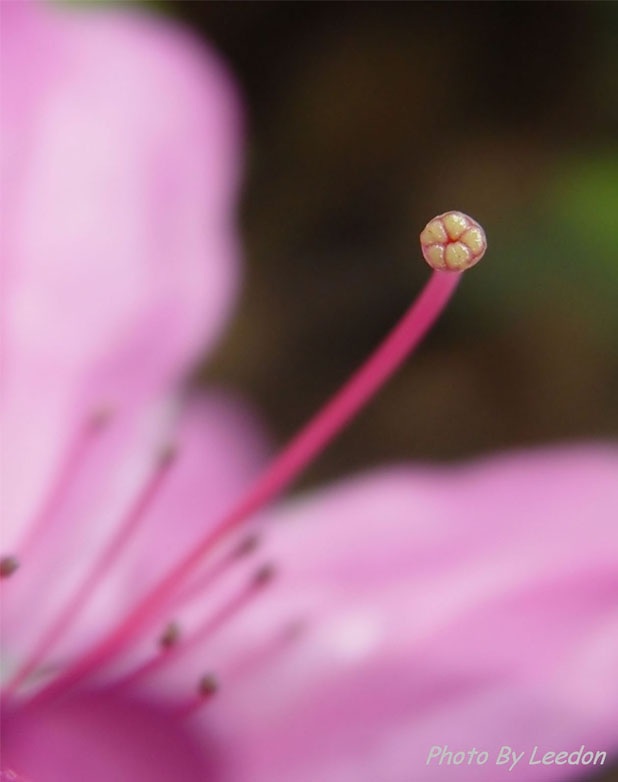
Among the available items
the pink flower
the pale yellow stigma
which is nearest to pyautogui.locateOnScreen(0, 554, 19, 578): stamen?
the pink flower

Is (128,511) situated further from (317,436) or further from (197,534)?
(317,436)

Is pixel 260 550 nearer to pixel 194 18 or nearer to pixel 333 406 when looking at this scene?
pixel 333 406

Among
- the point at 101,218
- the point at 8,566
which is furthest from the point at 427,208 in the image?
the point at 8,566

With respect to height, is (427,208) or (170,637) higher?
(427,208)

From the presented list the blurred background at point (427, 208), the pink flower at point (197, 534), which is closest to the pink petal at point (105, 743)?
the pink flower at point (197, 534)

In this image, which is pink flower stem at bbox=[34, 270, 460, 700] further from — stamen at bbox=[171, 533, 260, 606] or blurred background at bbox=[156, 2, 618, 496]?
blurred background at bbox=[156, 2, 618, 496]

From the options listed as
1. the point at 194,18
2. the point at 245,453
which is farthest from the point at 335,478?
the point at 194,18
